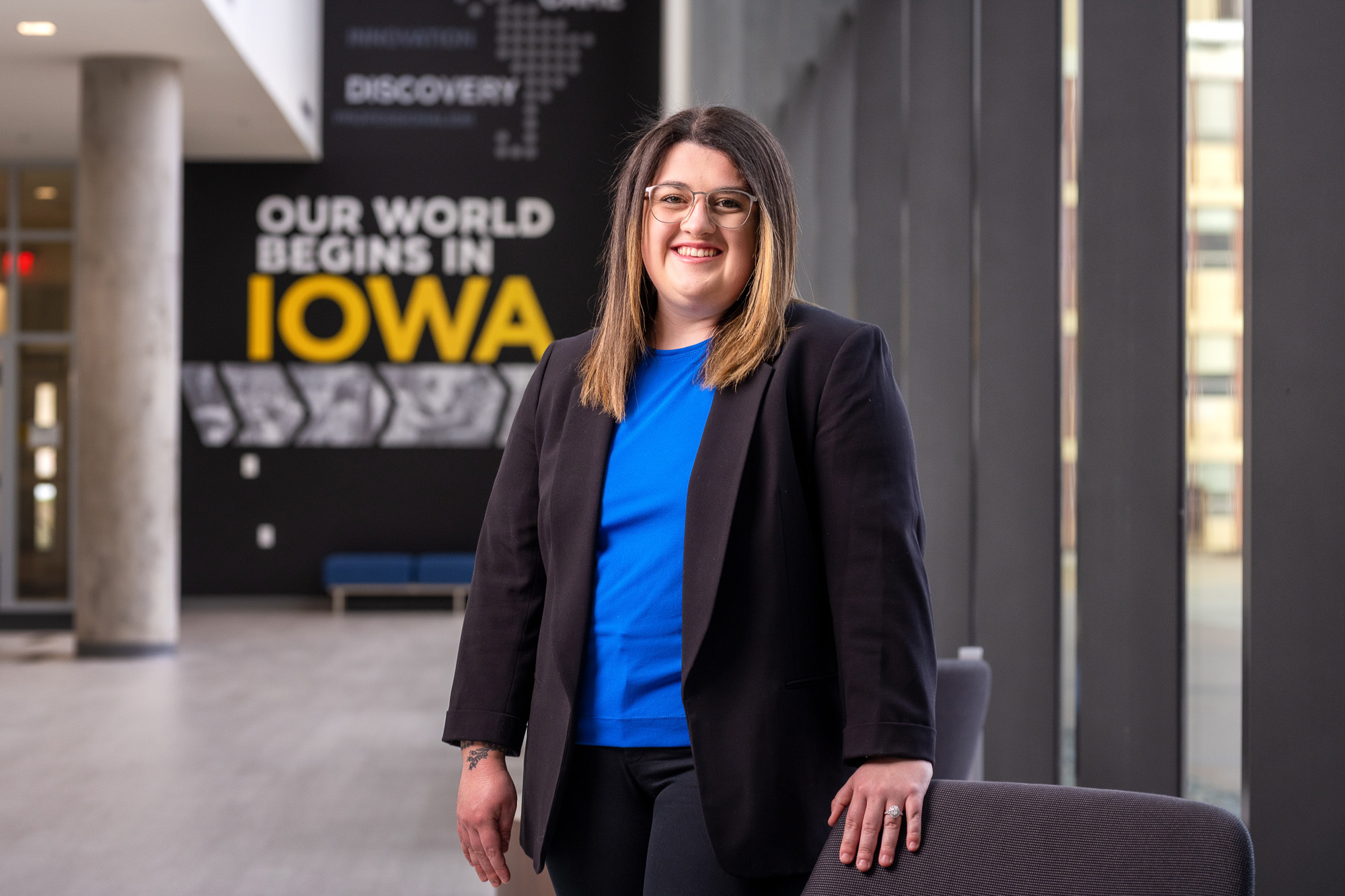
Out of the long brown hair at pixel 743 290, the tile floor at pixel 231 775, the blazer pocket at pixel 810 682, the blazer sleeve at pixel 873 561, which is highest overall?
the long brown hair at pixel 743 290

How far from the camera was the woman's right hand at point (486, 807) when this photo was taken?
159cm

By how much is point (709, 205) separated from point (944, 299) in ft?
10.6

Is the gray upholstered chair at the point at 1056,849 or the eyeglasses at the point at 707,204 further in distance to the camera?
the eyeglasses at the point at 707,204

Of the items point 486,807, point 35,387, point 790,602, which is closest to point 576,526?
point 790,602

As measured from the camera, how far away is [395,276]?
12.5 meters

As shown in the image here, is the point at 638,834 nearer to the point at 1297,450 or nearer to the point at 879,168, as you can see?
the point at 1297,450

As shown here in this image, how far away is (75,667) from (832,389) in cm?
873

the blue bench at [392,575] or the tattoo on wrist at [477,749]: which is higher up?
the tattoo on wrist at [477,749]

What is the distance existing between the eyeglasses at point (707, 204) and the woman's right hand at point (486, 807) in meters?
0.70

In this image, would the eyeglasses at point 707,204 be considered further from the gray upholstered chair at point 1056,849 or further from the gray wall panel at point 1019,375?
the gray wall panel at point 1019,375

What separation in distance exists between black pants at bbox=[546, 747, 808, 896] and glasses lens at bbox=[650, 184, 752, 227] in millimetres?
617

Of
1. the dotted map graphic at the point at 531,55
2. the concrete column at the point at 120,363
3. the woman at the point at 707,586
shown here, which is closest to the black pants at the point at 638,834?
the woman at the point at 707,586

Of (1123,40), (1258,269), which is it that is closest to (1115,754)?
(1258,269)

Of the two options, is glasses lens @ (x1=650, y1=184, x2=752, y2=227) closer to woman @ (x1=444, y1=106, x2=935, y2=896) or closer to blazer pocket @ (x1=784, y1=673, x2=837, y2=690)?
woman @ (x1=444, y1=106, x2=935, y2=896)
